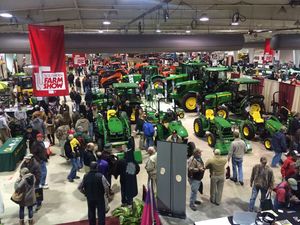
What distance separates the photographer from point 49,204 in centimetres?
750

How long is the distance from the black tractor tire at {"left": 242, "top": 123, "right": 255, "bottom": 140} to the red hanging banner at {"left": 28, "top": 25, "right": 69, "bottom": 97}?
7.50m

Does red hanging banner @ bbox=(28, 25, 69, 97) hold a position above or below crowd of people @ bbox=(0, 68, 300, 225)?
above

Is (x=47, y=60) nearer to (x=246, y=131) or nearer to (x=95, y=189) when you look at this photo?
(x=95, y=189)

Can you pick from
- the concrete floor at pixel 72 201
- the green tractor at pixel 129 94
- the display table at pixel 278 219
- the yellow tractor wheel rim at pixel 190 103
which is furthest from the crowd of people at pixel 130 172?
the yellow tractor wheel rim at pixel 190 103

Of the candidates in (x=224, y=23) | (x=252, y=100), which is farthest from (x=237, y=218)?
(x=224, y=23)

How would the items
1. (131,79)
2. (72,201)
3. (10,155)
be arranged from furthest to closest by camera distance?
(131,79) → (10,155) → (72,201)

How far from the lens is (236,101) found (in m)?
14.9

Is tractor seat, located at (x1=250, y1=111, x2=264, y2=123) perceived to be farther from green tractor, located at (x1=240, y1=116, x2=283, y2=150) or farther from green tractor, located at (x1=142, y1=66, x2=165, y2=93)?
green tractor, located at (x1=142, y1=66, x2=165, y2=93)

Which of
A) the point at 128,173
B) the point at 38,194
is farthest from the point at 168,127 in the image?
the point at 38,194

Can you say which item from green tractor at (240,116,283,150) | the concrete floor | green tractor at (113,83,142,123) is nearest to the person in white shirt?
the concrete floor

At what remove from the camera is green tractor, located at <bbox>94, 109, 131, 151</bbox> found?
10320 mm

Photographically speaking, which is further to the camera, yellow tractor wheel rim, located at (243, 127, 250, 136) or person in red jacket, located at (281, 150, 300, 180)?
yellow tractor wheel rim, located at (243, 127, 250, 136)

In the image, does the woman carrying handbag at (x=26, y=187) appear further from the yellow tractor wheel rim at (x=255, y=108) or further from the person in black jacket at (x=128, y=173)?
the yellow tractor wheel rim at (x=255, y=108)

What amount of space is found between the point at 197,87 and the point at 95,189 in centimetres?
1134
